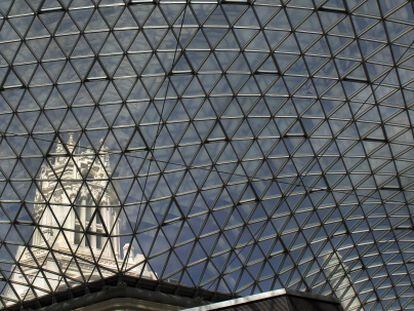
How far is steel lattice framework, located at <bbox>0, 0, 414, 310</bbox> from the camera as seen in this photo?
33.2 metres

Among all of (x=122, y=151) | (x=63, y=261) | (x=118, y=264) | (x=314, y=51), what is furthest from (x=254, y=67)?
(x=63, y=261)

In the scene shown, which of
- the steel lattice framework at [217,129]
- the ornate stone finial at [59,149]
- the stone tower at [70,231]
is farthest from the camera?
the stone tower at [70,231]

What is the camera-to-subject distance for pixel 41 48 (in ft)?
110

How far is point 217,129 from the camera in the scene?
38062 millimetres

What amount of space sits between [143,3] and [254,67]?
730 cm

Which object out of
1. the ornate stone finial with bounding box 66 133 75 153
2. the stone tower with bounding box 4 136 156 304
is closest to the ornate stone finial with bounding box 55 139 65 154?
the stone tower with bounding box 4 136 156 304

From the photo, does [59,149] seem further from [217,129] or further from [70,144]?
[217,129]

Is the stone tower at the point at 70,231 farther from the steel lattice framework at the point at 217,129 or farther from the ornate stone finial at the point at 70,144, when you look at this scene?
the steel lattice framework at the point at 217,129

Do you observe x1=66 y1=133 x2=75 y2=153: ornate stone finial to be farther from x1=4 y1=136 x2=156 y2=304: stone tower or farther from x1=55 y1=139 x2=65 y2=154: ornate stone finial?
x1=55 y1=139 x2=65 y2=154: ornate stone finial

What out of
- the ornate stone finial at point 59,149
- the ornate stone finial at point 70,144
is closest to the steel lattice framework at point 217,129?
the ornate stone finial at point 59,149

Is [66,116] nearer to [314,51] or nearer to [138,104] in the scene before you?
[138,104]

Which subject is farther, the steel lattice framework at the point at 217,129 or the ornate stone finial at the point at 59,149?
the ornate stone finial at the point at 59,149

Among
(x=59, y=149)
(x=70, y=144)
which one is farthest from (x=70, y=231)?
(x=70, y=144)

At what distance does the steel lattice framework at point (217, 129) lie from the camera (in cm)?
3322
